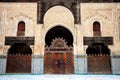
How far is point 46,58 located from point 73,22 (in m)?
3.33

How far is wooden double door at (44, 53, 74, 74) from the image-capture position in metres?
13.1

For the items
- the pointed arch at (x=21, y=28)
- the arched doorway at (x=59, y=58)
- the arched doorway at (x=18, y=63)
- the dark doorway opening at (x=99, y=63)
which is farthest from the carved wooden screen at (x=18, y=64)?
the dark doorway opening at (x=99, y=63)

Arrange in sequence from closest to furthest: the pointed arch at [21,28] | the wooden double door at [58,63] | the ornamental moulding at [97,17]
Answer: the wooden double door at [58,63], the pointed arch at [21,28], the ornamental moulding at [97,17]

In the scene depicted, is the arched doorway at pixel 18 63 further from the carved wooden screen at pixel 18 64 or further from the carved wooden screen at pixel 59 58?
the carved wooden screen at pixel 59 58

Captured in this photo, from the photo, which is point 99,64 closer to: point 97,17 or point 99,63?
point 99,63

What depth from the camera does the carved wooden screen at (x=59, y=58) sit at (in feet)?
43.0

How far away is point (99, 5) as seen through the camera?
539 inches

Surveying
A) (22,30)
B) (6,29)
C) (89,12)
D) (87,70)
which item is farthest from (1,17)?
(87,70)

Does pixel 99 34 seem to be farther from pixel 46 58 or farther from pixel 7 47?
pixel 7 47

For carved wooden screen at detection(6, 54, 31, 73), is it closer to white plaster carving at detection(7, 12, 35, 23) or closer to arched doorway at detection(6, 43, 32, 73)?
arched doorway at detection(6, 43, 32, 73)

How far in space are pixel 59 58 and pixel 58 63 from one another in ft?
1.20

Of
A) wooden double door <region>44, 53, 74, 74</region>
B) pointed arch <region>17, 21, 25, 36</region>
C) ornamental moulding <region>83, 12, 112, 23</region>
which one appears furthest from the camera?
ornamental moulding <region>83, 12, 112, 23</region>

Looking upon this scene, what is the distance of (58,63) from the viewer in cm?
1316

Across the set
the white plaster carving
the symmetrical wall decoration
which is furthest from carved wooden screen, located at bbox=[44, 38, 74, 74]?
the white plaster carving
